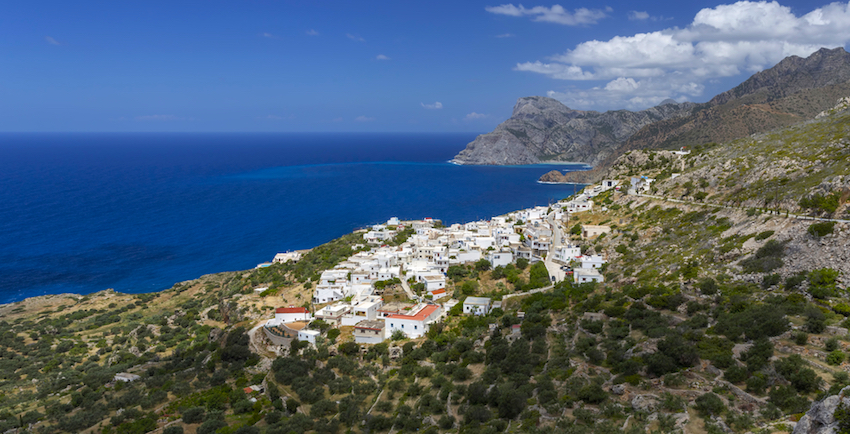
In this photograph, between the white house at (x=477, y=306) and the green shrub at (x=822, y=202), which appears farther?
the white house at (x=477, y=306)

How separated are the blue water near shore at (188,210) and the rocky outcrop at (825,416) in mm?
61159

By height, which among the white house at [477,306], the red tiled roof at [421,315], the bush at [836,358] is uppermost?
the bush at [836,358]

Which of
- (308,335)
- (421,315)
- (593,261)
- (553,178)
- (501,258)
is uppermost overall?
(553,178)

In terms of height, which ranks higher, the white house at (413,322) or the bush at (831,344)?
the bush at (831,344)

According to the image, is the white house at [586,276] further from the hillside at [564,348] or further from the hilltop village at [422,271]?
the hillside at [564,348]

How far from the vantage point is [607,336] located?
23.5 meters

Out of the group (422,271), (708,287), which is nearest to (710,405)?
(708,287)

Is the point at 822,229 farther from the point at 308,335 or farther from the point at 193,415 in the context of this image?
the point at 193,415

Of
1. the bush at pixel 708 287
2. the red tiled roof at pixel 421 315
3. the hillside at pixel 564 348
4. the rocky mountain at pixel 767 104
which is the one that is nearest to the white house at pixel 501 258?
the hillside at pixel 564 348

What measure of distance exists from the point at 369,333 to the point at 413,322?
3.03 meters

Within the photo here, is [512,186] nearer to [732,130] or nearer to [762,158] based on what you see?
[732,130]

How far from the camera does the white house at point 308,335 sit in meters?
31.3

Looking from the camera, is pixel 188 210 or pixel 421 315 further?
pixel 188 210

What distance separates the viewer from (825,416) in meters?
9.94
